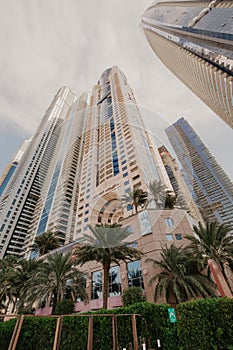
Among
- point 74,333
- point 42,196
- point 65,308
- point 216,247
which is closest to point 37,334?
point 74,333

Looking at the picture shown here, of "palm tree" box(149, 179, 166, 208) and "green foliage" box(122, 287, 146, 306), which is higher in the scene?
"palm tree" box(149, 179, 166, 208)

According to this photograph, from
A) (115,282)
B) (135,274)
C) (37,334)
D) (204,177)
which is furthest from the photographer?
(204,177)

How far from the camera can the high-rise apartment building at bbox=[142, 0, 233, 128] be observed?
41125 mm

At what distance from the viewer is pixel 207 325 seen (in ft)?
25.2

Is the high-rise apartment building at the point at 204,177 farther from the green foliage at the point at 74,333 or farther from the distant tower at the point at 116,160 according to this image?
the green foliage at the point at 74,333

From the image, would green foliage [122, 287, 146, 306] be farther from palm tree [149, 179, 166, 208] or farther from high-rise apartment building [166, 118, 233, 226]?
high-rise apartment building [166, 118, 233, 226]

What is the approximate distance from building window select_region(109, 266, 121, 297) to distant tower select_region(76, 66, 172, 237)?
6.03 meters

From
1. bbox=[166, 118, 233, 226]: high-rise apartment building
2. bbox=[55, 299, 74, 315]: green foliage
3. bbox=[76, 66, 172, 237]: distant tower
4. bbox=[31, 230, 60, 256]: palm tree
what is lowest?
bbox=[55, 299, 74, 315]: green foliage

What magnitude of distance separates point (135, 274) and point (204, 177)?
8667 centimetres

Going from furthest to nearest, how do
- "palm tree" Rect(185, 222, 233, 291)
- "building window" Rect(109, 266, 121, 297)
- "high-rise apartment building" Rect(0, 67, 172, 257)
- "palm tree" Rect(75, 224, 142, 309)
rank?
1. "high-rise apartment building" Rect(0, 67, 172, 257)
2. "building window" Rect(109, 266, 121, 297)
3. "palm tree" Rect(75, 224, 142, 309)
4. "palm tree" Rect(185, 222, 233, 291)

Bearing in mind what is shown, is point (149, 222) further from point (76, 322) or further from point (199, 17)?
point (199, 17)

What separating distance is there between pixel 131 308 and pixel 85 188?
1332 inches

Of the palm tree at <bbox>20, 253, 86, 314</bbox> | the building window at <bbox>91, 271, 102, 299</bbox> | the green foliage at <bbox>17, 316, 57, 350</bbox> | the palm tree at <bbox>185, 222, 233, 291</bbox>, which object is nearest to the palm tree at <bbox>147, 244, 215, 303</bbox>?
the palm tree at <bbox>185, 222, 233, 291</bbox>

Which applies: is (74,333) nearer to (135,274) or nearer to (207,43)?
(135,274)
